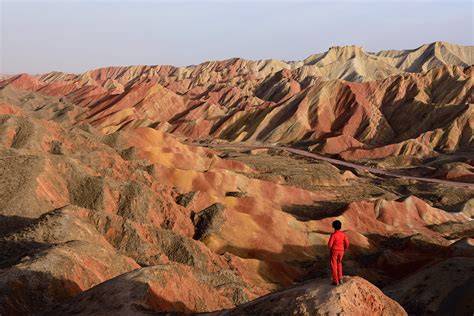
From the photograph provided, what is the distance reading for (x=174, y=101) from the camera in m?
137

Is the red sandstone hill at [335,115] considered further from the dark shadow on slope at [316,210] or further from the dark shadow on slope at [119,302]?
the dark shadow on slope at [119,302]

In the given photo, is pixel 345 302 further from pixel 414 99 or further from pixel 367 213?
pixel 414 99

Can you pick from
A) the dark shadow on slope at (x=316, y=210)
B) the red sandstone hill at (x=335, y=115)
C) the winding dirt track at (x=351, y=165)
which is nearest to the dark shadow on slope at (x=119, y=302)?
the dark shadow on slope at (x=316, y=210)

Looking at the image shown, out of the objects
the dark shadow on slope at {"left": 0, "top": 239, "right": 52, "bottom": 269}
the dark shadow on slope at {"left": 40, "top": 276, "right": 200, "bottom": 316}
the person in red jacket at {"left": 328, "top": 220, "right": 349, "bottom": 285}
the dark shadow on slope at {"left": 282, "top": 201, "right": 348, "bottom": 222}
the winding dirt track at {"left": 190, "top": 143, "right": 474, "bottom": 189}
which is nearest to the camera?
the person in red jacket at {"left": 328, "top": 220, "right": 349, "bottom": 285}

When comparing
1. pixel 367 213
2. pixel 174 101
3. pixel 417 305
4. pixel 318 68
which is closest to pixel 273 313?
pixel 417 305

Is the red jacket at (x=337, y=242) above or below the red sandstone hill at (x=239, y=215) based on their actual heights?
above

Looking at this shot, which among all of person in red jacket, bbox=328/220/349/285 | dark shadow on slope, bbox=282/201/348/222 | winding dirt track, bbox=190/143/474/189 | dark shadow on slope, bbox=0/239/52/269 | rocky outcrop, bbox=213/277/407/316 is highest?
person in red jacket, bbox=328/220/349/285

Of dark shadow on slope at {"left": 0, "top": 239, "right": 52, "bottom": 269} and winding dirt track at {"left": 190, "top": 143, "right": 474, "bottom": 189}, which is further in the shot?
winding dirt track at {"left": 190, "top": 143, "right": 474, "bottom": 189}

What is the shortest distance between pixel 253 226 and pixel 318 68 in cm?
15139

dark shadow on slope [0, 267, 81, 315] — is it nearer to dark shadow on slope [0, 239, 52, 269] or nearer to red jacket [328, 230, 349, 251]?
dark shadow on slope [0, 239, 52, 269]

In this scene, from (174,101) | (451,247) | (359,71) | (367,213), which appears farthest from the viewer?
(359,71)

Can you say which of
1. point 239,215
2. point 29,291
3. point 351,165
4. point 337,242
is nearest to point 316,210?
point 239,215

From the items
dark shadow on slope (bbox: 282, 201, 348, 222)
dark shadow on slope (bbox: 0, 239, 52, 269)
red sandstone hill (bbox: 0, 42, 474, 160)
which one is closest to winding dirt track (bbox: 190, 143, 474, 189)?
red sandstone hill (bbox: 0, 42, 474, 160)

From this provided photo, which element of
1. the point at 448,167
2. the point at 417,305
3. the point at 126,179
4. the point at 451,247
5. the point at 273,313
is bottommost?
the point at 448,167
